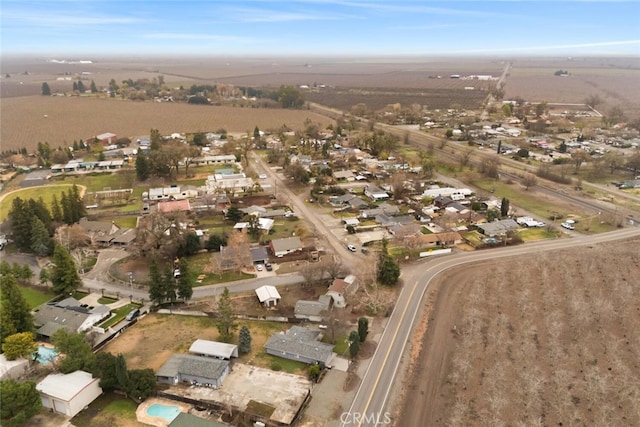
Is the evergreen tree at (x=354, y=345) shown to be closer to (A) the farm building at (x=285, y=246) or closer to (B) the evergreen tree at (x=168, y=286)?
(B) the evergreen tree at (x=168, y=286)

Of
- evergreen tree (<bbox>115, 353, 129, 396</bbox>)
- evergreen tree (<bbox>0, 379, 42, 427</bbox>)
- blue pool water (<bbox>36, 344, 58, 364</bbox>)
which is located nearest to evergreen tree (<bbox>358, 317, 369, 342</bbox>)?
evergreen tree (<bbox>115, 353, 129, 396</bbox>)

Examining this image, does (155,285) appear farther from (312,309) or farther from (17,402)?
(312,309)

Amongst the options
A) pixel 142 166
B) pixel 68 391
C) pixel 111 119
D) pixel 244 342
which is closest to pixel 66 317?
pixel 68 391

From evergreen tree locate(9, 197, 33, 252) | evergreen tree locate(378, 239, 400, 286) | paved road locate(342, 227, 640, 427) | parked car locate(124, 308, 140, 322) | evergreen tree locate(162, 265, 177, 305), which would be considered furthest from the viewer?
evergreen tree locate(9, 197, 33, 252)

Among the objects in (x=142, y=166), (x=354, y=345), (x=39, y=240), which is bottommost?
(x=354, y=345)

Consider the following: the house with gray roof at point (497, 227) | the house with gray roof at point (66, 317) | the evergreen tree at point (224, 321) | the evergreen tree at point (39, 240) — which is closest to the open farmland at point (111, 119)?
the evergreen tree at point (39, 240)

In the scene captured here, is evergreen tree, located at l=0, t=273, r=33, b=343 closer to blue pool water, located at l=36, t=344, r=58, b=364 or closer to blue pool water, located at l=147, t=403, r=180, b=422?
blue pool water, located at l=36, t=344, r=58, b=364
